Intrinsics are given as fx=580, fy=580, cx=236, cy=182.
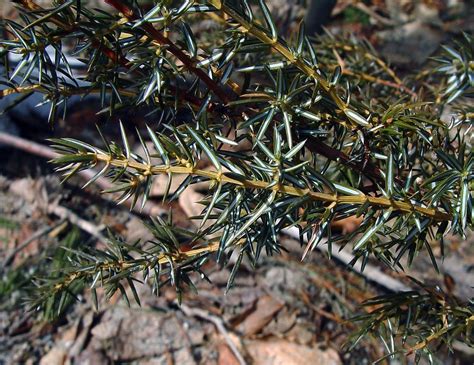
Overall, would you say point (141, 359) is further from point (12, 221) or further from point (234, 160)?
point (234, 160)

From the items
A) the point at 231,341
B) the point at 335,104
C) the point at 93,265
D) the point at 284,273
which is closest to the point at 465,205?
the point at 335,104

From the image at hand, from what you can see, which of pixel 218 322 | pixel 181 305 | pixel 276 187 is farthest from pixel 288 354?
pixel 276 187

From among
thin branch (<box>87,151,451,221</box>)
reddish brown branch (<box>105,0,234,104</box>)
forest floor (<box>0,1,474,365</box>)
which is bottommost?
forest floor (<box>0,1,474,365</box>)

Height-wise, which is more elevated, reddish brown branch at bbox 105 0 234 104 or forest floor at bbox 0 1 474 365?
reddish brown branch at bbox 105 0 234 104

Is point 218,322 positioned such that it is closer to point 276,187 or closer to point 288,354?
point 288,354

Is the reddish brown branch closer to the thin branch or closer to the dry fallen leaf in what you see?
the thin branch

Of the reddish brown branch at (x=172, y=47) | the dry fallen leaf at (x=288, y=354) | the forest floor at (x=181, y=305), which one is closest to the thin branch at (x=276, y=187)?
the reddish brown branch at (x=172, y=47)

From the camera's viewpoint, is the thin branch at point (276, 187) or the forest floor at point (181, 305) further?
the forest floor at point (181, 305)

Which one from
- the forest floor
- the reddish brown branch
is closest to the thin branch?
the reddish brown branch

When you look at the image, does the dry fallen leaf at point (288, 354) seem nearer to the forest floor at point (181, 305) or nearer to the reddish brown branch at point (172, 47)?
the forest floor at point (181, 305)
